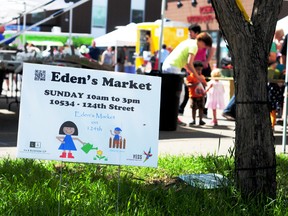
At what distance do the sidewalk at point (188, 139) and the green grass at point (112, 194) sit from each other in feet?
5.48

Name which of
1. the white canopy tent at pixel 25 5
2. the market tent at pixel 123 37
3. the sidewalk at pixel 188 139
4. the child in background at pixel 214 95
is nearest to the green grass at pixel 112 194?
the sidewalk at pixel 188 139

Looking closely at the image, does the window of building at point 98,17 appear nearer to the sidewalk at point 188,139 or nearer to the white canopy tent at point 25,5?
the white canopy tent at point 25,5

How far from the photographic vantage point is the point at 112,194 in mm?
5754

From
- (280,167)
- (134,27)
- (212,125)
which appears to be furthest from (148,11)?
(280,167)

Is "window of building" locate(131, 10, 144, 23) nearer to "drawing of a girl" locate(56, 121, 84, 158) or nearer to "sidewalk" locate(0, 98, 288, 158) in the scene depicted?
"sidewalk" locate(0, 98, 288, 158)

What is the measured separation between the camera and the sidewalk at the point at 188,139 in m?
9.66

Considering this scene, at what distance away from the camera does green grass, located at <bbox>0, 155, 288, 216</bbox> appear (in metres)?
5.24

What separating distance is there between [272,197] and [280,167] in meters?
1.89

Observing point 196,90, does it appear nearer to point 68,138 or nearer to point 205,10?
point 68,138

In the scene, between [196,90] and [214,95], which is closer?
[196,90]

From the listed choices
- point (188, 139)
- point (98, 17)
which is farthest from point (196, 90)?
point (98, 17)

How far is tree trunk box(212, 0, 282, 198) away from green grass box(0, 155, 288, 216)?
0.17m

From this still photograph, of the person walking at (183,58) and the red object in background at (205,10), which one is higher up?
the red object in background at (205,10)

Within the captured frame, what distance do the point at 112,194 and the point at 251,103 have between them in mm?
1353
